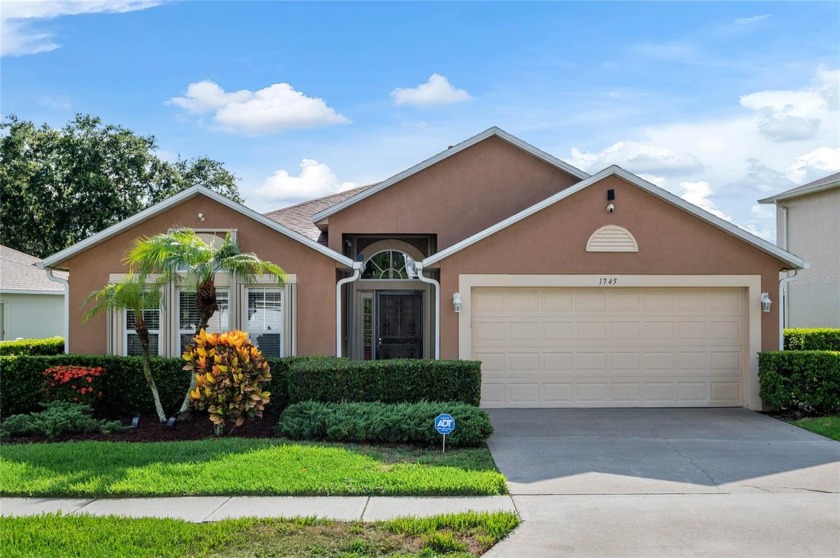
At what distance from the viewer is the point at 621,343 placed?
42.3ft

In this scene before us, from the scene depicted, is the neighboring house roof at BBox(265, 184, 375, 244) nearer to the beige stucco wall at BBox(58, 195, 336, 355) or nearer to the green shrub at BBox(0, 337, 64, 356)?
the beige stucco wall at BBox(58, 195, 336, 355)

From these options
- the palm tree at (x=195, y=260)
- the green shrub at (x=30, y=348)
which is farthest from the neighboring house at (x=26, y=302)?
the palm tree at (x=195, y=260)

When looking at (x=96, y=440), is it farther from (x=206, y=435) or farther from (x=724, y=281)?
(x=724, y=281)

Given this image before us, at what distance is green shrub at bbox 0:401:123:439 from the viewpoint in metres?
10.5

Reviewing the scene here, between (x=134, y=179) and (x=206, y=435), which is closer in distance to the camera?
(x=206, y=435)

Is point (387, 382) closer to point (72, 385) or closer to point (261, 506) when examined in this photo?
point (261, 506)

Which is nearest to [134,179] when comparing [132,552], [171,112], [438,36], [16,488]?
[171,112]

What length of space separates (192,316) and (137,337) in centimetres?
106

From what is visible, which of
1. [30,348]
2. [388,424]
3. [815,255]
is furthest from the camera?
[815,255]

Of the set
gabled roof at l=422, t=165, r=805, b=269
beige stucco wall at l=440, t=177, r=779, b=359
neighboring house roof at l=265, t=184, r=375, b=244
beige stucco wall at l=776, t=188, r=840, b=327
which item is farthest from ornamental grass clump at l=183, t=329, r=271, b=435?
beige stucco wall at l=776, t=188, r=840, b=327

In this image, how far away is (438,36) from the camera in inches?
515

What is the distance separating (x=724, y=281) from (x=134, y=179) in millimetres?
27675

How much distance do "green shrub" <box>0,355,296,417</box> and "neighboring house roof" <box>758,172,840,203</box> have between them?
52.7 feet

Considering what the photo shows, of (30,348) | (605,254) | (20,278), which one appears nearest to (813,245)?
(605,254)
